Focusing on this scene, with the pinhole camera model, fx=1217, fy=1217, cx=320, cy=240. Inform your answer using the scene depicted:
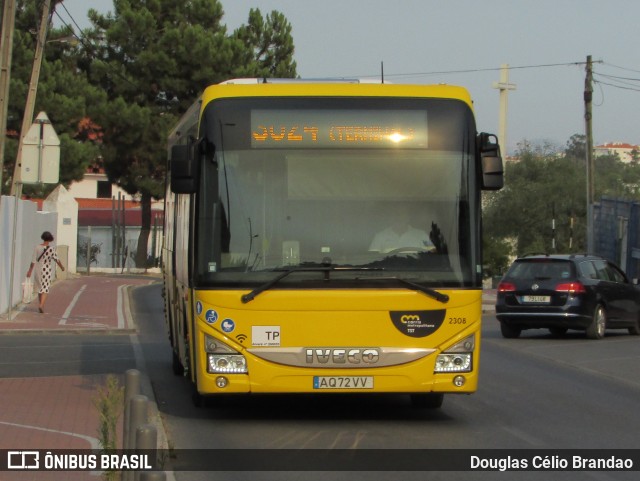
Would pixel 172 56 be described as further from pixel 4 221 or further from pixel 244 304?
pixel 244 304

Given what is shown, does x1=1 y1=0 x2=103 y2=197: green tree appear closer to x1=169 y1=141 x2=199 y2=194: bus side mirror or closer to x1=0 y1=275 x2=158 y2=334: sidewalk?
x1=0 y1=275 x2=158 y2=334: sidewalk

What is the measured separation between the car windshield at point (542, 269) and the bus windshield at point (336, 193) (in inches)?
477

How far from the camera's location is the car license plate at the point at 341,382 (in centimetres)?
1104

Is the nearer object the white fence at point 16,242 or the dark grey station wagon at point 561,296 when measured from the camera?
Result: the dark grey station wagon at point 561,296

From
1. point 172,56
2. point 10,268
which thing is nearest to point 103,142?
point 172,56

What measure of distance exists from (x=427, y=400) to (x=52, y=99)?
38.9 m

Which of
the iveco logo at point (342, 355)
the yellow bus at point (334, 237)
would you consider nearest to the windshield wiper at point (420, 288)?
the yellow bus at point (334, 237)

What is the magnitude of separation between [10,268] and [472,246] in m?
16.2

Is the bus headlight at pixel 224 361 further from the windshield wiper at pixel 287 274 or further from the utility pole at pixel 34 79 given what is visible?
the utility pole at pixel 34 79

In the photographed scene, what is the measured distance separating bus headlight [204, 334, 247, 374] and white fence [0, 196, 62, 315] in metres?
14.0

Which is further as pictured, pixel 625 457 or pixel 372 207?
pixel 372 207

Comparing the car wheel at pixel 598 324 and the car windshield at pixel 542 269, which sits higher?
the car windshield at pixel 542 269

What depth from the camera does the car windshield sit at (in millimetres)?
23109

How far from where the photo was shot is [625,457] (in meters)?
9.91
